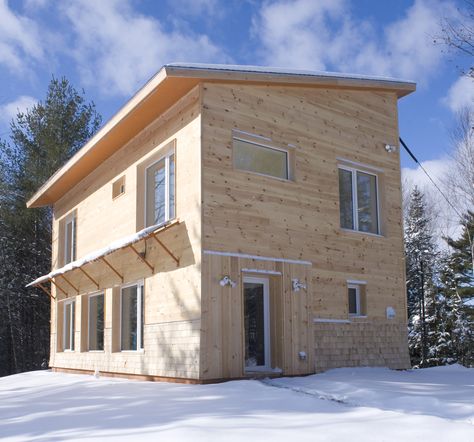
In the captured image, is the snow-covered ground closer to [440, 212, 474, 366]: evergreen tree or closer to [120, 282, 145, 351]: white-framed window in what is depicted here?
[120, 282, 145, 351]: white-framed window

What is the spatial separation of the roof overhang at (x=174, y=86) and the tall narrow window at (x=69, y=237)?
87.7 inches

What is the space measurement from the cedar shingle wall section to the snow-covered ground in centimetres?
82

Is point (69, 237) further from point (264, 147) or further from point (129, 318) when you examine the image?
point (264, 147)

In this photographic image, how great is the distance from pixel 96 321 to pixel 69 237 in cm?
370

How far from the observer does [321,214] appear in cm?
1036

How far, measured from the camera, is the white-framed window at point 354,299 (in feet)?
35.7

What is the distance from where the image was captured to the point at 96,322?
12.8 m

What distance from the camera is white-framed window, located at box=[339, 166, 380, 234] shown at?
11.2 m

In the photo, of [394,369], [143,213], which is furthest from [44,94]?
[394,369]

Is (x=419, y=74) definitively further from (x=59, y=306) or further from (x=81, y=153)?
(x=59, y=306)

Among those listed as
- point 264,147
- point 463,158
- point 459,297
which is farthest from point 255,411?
point 459,297

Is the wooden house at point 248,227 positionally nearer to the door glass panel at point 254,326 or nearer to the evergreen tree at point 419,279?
the door glass panel at point 254,326

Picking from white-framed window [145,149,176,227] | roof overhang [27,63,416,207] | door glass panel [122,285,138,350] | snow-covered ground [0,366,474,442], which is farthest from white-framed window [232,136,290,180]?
snow-covered ground [0,366,474,442]

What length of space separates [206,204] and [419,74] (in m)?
9.35
